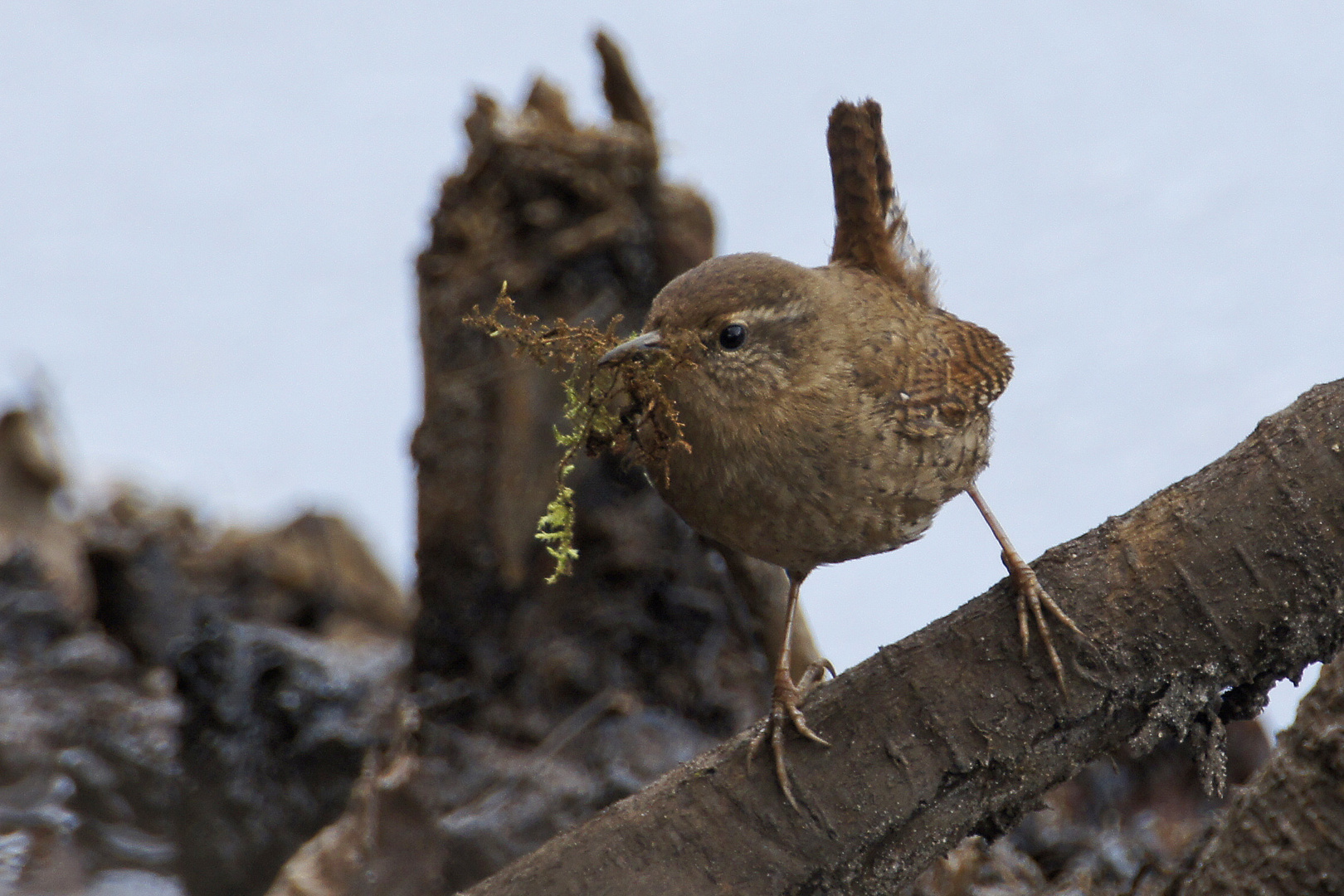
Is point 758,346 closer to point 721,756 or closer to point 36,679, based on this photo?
point 721,756

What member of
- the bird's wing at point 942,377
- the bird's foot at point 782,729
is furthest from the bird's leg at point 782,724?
the bird's wing at point 942,377

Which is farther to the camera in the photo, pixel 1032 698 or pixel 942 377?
pixel 942 377

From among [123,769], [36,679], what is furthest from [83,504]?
[123,769]

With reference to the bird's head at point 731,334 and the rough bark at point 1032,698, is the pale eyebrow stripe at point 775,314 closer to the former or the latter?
the bird's head at point 731,334

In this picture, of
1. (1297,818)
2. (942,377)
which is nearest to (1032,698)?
(1297,818)

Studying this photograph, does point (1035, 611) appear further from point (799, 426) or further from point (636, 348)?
point (636, 348)

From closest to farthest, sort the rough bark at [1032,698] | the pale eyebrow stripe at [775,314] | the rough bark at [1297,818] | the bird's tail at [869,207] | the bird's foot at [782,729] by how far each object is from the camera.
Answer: the rough bark at [1297,818], the rough bark at [1032,698], the bird's foot at [782,729], the pale eyebrow stripe at [775,314], the bird's tail at [869,207]

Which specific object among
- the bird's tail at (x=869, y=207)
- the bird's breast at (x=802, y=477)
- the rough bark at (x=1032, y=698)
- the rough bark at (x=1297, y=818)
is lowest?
the rough bark at (x=1297, y=818)
